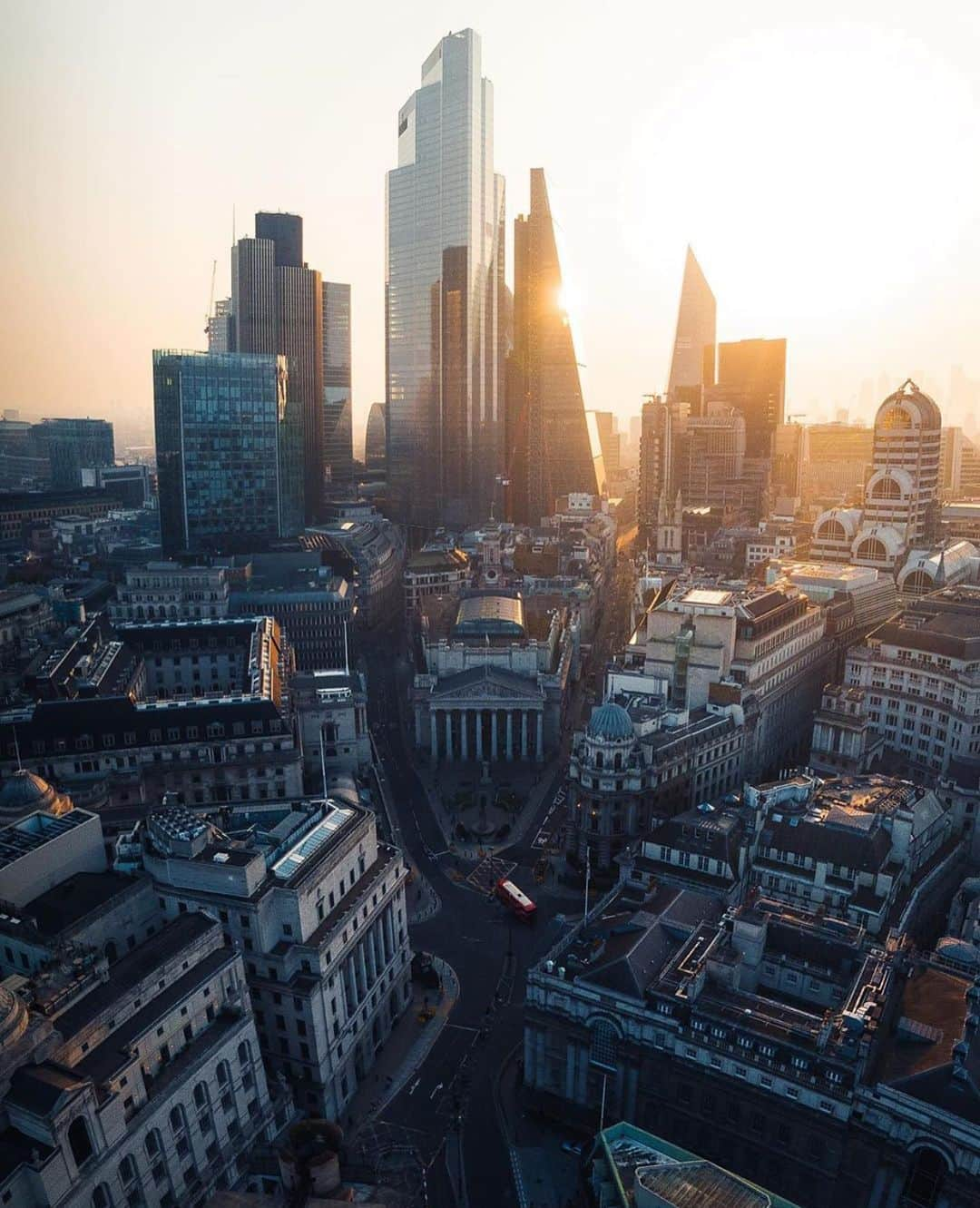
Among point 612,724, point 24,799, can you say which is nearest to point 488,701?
point 612,724

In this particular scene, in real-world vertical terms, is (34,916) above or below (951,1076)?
above

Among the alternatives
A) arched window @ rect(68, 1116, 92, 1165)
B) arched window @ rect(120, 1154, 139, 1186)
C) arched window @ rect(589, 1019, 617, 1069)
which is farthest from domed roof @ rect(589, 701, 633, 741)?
arched window @ rect(68, 1116, 92, 1165)

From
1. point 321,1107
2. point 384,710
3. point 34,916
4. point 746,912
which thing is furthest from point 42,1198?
point 384,710

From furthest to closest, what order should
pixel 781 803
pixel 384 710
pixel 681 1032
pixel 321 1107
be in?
pixel 384 710
pixel 781 803
pixel 321 1107
pixel 681 1032

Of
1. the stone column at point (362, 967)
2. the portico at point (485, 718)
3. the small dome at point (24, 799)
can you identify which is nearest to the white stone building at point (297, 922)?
the stone column at point (362, 967)

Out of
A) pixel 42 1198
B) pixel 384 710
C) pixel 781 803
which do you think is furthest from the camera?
pixel 384 710

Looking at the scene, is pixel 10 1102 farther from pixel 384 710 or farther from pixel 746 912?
pixel 384 710
